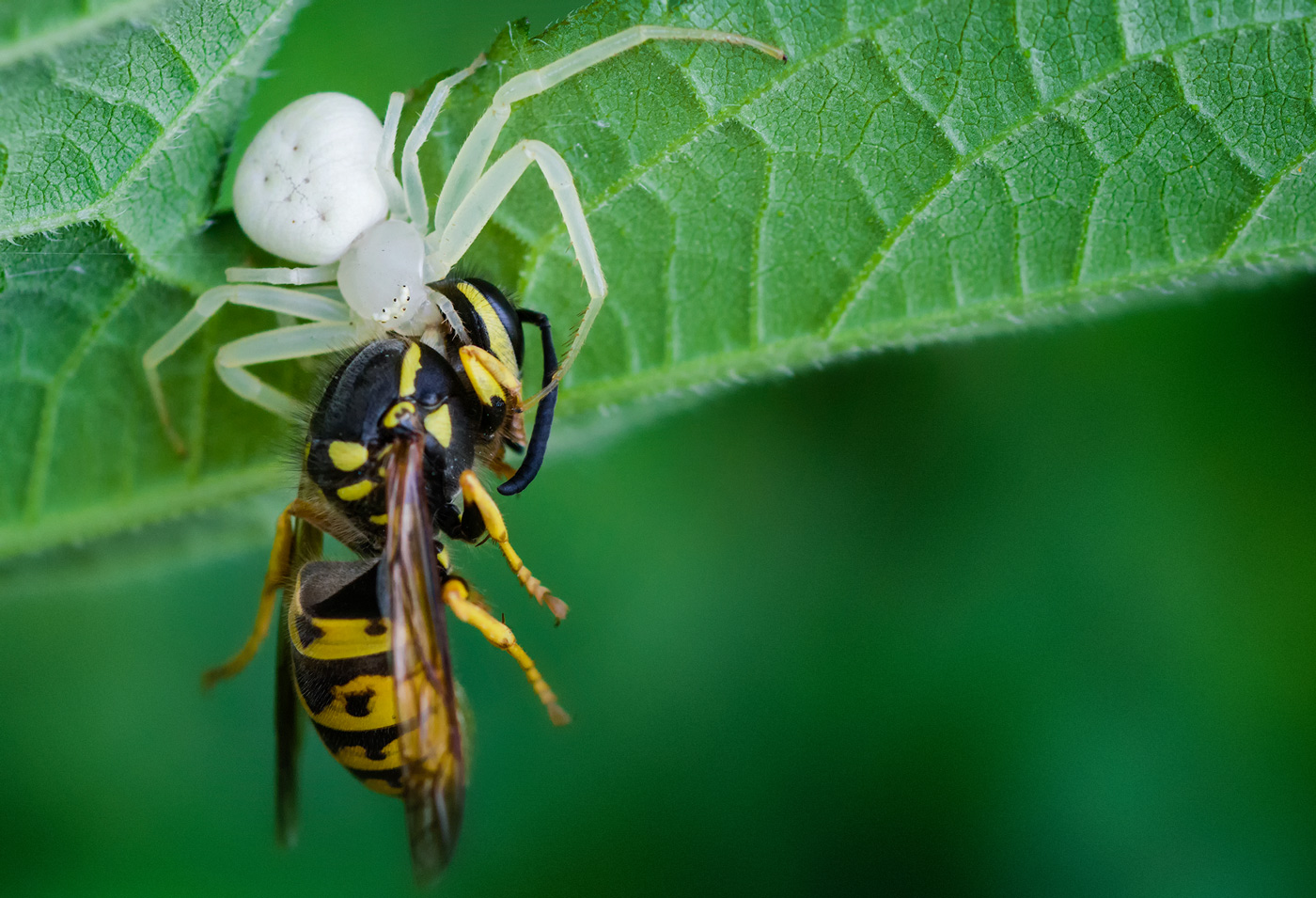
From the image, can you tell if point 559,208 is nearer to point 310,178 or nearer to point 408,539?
point 310,178

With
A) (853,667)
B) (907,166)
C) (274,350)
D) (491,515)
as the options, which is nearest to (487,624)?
(491,515)

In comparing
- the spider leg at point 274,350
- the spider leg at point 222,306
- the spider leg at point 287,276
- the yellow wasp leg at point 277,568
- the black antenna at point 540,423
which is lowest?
the yellow wasp leg at point 277,568

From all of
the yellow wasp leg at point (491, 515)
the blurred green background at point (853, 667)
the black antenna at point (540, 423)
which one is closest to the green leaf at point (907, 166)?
the black antenna at point (540, 423)

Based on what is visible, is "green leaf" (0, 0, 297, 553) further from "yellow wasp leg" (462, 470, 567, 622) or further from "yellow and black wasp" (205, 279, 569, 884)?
"yellow wasp leg" (462, 470, 567, 622)

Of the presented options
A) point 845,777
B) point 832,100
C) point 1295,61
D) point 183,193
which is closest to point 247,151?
point 183,193

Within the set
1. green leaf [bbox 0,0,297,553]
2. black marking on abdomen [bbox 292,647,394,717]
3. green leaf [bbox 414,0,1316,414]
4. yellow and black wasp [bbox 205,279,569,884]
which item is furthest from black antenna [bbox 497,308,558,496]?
green leaf [bbox 0,0,297,553]

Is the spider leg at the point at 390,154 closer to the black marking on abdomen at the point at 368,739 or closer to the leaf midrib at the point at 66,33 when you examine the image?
the leaf midrib at the point at 66,33
